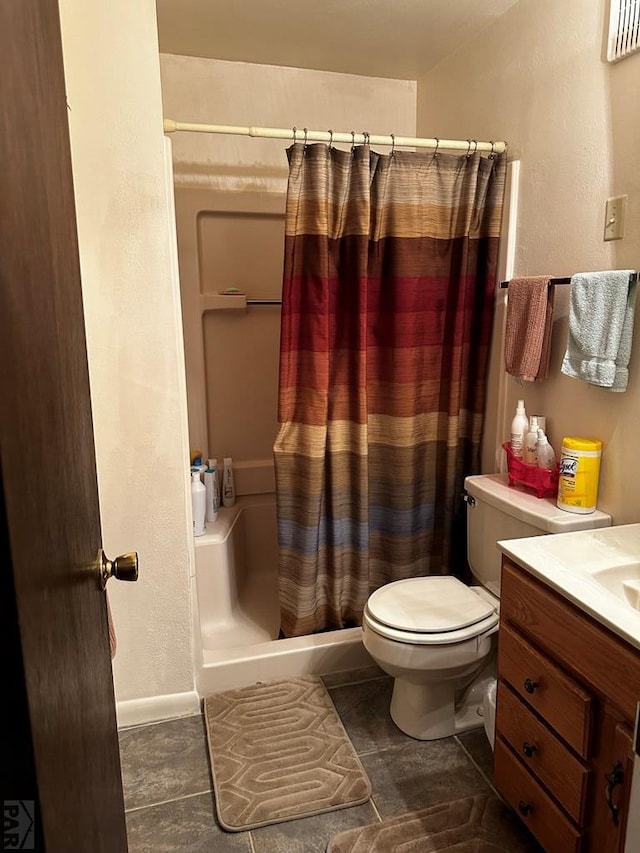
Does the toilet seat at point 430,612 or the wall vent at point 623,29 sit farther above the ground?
the wall vent at point 623,29

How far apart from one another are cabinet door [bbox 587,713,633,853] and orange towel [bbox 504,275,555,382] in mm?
1016

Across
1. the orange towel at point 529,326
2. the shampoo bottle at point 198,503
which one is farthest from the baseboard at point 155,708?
the orange towel at point 529,326

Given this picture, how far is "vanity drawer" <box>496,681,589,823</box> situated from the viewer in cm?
119

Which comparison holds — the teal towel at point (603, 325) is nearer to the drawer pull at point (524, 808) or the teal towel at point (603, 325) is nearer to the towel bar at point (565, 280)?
the towel bar at point (565, 280)

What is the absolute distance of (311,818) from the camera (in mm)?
1558

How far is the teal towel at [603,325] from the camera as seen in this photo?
151cm

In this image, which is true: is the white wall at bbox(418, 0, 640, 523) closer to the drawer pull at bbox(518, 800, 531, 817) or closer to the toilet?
the toilet

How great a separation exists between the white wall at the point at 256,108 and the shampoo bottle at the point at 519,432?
1428 millimetres

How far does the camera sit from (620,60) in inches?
59.9

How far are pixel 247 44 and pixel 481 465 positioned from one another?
182cm

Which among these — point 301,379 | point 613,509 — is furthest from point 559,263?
point 301,379

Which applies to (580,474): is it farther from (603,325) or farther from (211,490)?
(211,490)

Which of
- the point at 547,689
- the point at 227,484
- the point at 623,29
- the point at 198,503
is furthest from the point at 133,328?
the point at 623,29

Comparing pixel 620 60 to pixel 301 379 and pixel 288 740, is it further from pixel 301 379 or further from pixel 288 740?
pixel 288 740
